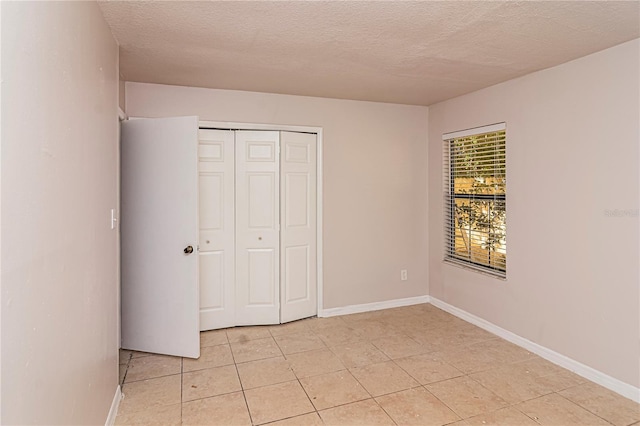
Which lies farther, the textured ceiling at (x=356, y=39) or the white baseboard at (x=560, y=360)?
the white baseboard at (x=560, y=360)

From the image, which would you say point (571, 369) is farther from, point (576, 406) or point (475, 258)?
point (475, 258)

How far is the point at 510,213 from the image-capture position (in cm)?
358

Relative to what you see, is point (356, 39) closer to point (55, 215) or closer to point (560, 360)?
point (55, 215)

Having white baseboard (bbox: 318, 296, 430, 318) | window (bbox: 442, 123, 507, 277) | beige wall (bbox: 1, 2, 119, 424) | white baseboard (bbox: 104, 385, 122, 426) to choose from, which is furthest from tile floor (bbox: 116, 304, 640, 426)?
window (bbox: 442, 123, 507, 277)

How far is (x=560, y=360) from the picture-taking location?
311 cm

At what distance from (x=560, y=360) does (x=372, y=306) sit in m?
1.91

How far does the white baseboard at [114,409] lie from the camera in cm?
226

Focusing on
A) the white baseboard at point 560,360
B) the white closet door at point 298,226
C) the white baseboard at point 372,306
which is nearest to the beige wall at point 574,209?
the white baseboard at point 560,360

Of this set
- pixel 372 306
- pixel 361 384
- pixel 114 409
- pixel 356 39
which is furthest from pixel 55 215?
pixel 372 306

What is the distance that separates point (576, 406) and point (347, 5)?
2808 mm

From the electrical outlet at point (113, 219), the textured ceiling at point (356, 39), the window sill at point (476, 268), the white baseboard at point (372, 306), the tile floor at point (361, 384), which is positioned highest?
the textured ceiling at point (356, 39)

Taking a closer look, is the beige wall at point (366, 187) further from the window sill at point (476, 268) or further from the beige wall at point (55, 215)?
the beige wall at point (55, 215)

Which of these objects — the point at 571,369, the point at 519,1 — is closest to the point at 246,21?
the point at 519,1

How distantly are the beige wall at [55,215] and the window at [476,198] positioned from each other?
327cm
